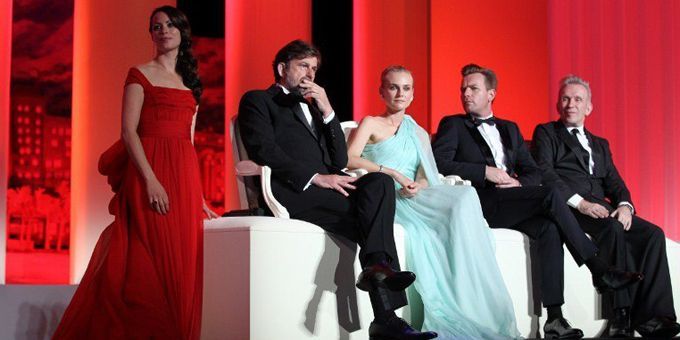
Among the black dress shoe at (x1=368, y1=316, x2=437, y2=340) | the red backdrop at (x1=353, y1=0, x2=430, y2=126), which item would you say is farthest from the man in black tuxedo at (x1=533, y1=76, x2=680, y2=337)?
the red backdrop at (x1=353, y1=0, x2=430, y2=126)

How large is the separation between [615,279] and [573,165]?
92 cm

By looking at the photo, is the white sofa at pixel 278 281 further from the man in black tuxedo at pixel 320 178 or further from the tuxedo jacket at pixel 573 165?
the tuxedo jacket at pixel 573 165

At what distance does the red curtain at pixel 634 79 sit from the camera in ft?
21.6

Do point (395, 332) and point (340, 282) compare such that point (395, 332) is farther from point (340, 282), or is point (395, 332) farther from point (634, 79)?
point (634, 79)

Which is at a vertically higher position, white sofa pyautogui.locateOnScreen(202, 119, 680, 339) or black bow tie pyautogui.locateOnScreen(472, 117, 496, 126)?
black bow tie pyautogui.locateOnScreen(472, 117, 496, 126)

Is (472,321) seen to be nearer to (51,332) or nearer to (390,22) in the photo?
(51,332)

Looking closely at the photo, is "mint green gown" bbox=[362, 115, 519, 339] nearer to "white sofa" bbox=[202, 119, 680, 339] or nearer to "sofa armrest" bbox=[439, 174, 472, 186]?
"white sofa" bbox=[202, 119, 680, 339]

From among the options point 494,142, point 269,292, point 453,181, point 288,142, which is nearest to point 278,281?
point 269,292

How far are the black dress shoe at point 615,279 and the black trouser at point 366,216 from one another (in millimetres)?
1121

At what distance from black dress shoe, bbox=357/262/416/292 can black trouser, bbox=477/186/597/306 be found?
109 centimetres

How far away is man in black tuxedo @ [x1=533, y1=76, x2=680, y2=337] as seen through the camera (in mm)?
4410

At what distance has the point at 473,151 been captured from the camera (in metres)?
4.66

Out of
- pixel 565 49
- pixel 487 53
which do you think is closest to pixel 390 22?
pixel 487 53

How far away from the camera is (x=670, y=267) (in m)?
4.78
